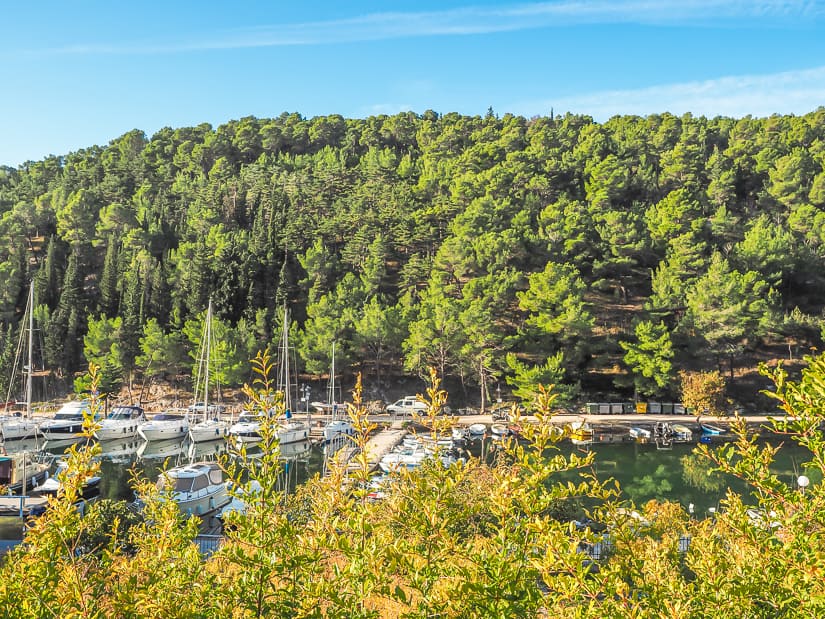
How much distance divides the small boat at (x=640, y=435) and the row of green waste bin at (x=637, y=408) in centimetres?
414

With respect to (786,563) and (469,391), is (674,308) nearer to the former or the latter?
(469,391)

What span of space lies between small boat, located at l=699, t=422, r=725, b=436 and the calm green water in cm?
56

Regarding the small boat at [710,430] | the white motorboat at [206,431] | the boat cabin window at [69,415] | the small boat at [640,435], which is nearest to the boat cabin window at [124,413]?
the boat cabin window at [69,415]

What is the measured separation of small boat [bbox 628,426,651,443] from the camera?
1307 inches

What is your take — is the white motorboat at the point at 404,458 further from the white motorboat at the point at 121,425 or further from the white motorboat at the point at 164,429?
the white motorboat at the point at 121,425

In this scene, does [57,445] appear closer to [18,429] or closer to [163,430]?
[18,429]

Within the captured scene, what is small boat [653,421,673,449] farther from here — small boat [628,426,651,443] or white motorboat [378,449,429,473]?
white motorboat [378,449,429,473]

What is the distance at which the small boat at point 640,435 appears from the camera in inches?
1307

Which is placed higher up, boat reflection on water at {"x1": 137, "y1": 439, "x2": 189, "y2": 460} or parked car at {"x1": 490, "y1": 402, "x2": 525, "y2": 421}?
parked car at {"x1": 490, "y1": 402, "x2": 525, "y2": 421}

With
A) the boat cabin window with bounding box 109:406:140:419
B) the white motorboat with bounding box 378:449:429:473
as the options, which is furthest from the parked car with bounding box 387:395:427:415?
the boat cabin window with bounding box 109:406:140:419

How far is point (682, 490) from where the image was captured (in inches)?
966

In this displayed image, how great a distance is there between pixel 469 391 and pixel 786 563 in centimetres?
3922

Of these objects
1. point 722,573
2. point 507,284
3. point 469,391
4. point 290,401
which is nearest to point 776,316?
point 507,284

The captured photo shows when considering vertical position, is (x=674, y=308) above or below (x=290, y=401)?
above
